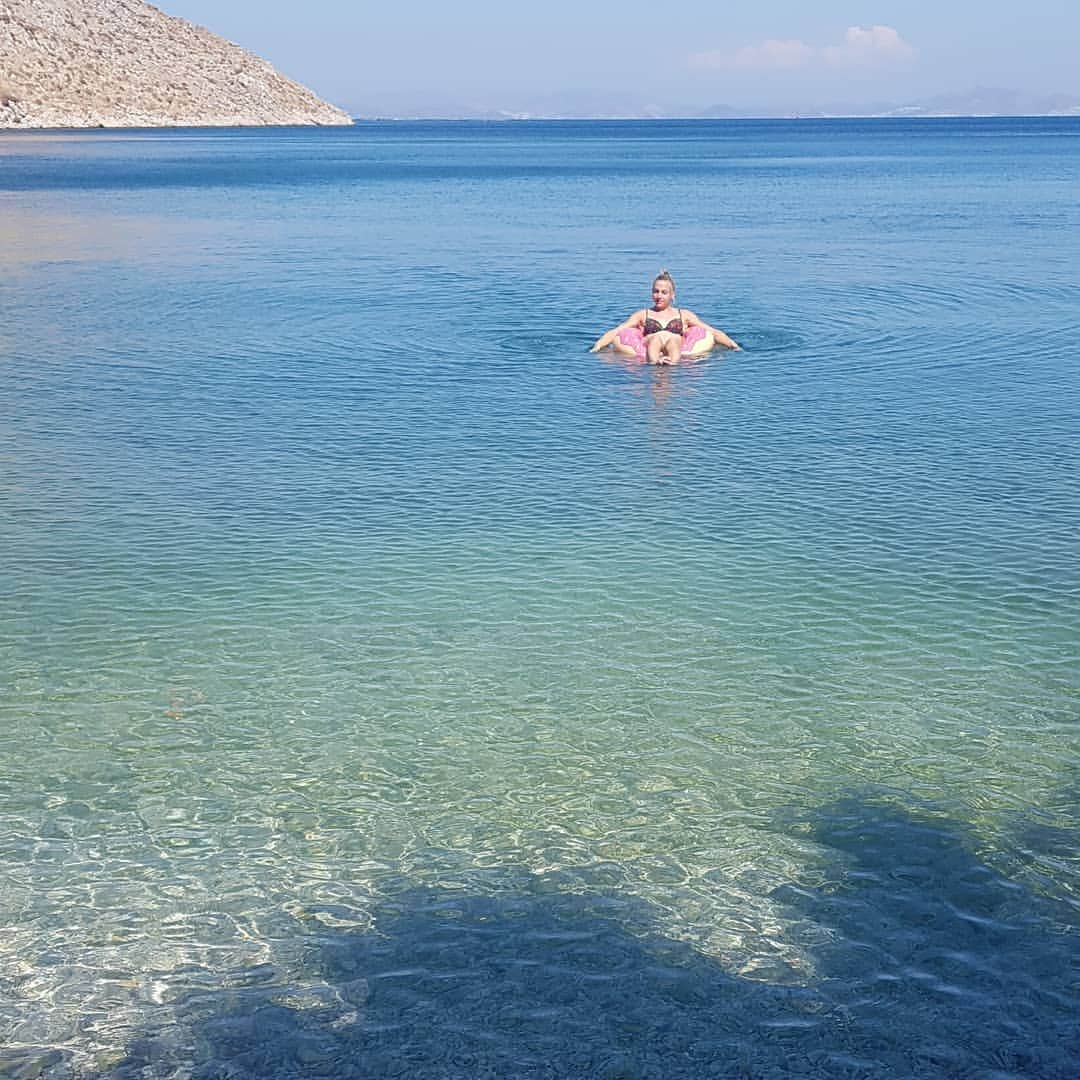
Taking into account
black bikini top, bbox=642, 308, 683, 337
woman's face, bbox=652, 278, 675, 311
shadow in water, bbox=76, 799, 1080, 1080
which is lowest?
shadow in water, bbox=76, 799, 1080, 1080

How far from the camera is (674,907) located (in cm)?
686

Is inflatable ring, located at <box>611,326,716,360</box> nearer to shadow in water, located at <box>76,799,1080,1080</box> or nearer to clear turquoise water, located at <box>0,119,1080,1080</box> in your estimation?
clear turquoise water, located at <box>0,119,1080,1080</box>

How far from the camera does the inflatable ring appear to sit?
22.0 meters

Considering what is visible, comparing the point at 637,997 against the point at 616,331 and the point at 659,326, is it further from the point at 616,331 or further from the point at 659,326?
the point at 616,331

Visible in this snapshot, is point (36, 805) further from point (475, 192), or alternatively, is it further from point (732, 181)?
point (732, 181)

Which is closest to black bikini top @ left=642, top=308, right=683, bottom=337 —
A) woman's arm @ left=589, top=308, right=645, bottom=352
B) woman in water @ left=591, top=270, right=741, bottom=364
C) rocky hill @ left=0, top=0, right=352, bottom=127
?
woman in water @ left=591, top=270, right=741, bottom=364

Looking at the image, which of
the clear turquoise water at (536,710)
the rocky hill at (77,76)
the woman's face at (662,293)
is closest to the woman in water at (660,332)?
the woman's face at (662,293)

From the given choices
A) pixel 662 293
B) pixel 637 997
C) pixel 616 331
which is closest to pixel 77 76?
pixel 616 331

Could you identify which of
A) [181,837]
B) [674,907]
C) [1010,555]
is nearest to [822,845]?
[674,907]

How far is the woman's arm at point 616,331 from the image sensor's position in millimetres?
22031

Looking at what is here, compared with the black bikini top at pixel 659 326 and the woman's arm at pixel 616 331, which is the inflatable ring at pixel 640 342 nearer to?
the woman's arm at pixel 616 331

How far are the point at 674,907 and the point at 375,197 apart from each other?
58688 millimetres

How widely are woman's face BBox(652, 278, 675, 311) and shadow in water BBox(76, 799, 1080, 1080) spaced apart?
15.0m

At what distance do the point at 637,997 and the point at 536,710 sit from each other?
10.5 ft
